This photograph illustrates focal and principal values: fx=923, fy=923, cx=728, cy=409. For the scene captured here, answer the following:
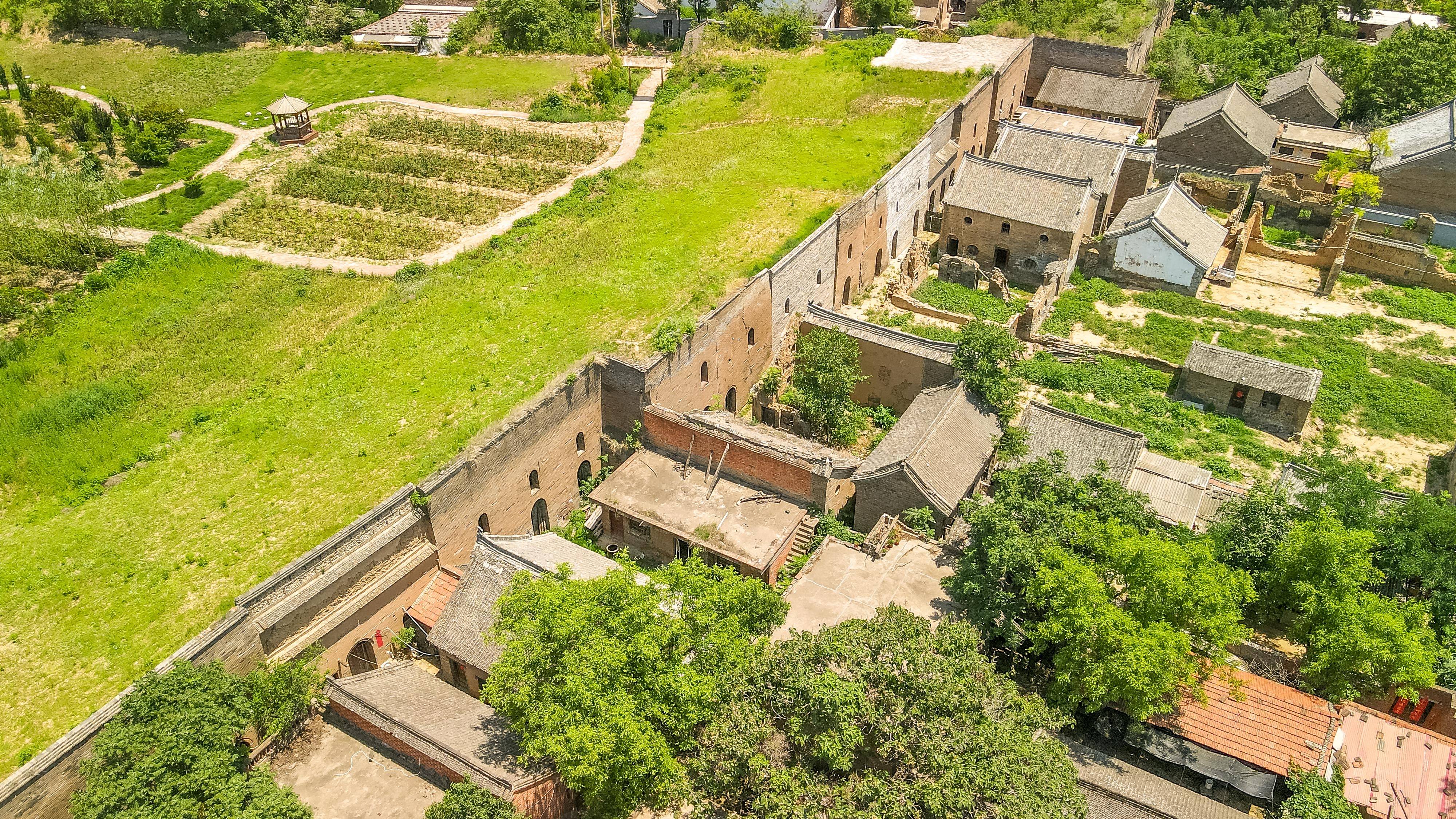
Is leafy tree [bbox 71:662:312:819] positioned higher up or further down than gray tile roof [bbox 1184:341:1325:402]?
further down

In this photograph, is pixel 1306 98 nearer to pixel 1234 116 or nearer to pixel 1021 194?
pixel 1234 116

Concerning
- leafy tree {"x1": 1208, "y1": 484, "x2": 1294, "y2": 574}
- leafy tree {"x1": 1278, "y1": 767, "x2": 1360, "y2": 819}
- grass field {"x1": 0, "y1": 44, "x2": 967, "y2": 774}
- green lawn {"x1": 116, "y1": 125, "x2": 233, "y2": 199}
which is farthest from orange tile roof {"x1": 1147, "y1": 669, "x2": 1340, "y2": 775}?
green lawn {"x1": 116, "y1": 125, "x2": 233, "y2": 199}

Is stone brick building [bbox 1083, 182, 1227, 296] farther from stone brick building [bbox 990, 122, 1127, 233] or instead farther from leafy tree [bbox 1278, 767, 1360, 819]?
leafy tree [bbox 1278, 767, 1360, 819]

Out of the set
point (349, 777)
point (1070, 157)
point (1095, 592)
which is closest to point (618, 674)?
point (349, 777)

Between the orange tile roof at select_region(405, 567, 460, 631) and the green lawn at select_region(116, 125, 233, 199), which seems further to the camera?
the green lawn at select_region(116, 125, 233, 199)

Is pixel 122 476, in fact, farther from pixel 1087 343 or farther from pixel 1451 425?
pixel 1451 425

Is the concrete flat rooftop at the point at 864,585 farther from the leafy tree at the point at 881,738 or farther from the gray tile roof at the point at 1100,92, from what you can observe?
the gray tile roof at the point at 1100,92

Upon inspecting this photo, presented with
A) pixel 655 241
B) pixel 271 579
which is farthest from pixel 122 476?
pixel 655 241
